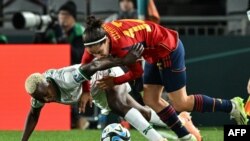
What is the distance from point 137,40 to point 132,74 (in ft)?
1.23

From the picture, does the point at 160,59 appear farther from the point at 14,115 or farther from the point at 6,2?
the point at 6,2

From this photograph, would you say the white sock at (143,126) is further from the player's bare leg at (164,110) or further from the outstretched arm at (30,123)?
the outstretched arm at (30,123)

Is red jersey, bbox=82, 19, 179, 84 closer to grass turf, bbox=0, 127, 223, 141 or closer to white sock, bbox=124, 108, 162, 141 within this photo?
white sock, bbox=124, 108, 162, 141

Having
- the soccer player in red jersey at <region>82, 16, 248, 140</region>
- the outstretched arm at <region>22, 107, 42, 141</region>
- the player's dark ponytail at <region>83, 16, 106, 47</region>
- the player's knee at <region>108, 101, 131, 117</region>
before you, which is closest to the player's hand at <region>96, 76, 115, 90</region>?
the soccer player in red jersey at <region>82, 16, 248, 140</region>

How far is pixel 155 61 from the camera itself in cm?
1065

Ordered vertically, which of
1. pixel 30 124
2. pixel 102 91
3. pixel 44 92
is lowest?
pixel 30 124

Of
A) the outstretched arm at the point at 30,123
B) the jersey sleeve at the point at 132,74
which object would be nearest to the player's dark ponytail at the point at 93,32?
the jersey sleeve at the point at 132,74

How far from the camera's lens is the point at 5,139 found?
40.3 feet

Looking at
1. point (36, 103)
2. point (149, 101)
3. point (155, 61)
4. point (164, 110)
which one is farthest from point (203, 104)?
point (36, 103)

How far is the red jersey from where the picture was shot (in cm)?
995

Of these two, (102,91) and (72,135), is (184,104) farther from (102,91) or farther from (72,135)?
(72,135)

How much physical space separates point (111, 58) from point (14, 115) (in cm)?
519

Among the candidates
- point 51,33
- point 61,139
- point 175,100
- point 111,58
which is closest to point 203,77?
point 51,33

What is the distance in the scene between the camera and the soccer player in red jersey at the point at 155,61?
995 centimetres
